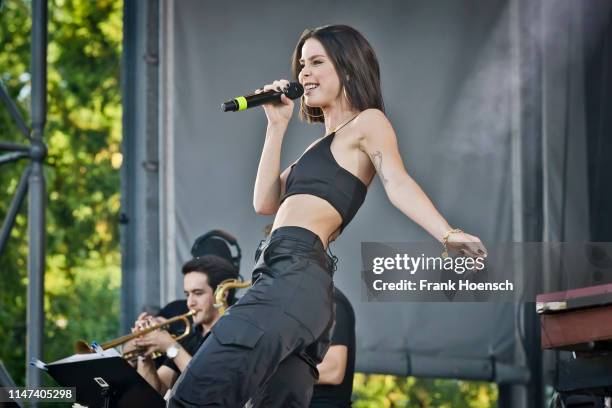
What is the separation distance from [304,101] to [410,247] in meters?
0.78

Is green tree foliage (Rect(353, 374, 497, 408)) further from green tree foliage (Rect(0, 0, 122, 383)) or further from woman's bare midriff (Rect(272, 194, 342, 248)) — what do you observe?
woman's bare midriff (Rect(272, 194, 342, 248))

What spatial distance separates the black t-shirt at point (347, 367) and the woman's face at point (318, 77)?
1.14m

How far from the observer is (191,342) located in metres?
5.23

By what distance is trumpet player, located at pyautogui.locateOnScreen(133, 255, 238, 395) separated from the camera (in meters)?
5.03

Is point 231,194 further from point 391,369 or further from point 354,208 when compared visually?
point 354,208

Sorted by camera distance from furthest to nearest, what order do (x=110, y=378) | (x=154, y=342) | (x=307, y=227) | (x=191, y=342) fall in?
(x=191, y=342) → (x=154, y=342) → (x=110, y=378) → (x=307, y=227)

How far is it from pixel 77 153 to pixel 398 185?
31.9 feet

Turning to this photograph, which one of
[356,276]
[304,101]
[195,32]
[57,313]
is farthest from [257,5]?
[57,313]

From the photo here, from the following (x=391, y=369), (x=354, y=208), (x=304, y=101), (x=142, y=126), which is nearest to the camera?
(x=354, y=208)

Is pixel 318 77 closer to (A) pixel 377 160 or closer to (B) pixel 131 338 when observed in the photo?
(A) pixel 377 160

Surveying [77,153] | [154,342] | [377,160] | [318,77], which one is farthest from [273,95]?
[77,153]

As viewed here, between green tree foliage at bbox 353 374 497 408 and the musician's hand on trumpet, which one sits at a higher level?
the musician's hand on trumpet

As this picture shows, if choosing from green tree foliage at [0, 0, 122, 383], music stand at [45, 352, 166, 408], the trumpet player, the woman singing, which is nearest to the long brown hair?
the woman singing

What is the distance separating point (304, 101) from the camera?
13.0 ft
